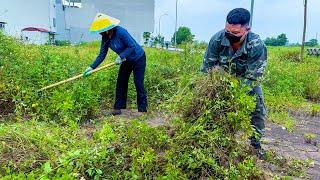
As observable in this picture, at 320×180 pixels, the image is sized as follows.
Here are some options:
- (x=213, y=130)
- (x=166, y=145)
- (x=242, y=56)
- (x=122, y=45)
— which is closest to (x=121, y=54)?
(x=122, y=45)

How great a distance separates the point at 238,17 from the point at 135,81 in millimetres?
3127

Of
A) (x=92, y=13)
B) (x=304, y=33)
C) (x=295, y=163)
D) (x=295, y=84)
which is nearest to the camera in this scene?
(x=295, y=163)

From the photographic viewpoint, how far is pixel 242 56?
4262mm

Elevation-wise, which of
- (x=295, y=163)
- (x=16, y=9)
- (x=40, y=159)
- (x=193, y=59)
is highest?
(x=16, y=9)

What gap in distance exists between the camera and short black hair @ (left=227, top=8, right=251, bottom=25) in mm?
3982

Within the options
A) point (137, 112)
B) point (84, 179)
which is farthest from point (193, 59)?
point (84, 179)

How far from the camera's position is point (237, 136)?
3947 mm

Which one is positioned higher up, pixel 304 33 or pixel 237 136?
pixel 304 33

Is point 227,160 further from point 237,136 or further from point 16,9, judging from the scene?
point 16,9

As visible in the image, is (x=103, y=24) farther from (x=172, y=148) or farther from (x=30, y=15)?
(x=30, y=15)

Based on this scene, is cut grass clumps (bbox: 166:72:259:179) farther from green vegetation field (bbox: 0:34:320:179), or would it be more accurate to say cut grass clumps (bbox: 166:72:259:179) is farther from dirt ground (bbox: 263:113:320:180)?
dirt ground (bbox: 263:113:320:180)

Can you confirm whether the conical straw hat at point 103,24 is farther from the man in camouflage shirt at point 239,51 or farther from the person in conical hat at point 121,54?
the man in camouflage shirt at point 239,51

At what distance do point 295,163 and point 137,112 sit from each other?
3.11m

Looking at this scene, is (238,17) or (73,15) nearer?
(238,17)
